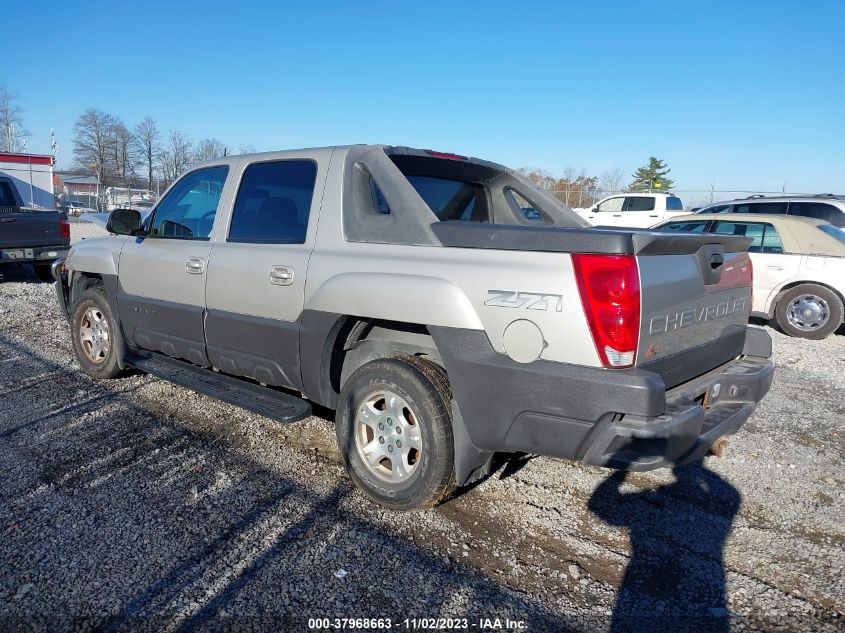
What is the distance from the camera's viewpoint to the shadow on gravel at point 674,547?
259cm

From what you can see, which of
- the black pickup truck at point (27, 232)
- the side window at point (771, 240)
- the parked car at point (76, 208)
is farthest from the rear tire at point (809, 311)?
the parked car at point (76, 208)

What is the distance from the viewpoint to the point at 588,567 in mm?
2926

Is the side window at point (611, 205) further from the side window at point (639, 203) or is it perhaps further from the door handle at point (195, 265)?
the door handle at point (195, 265)

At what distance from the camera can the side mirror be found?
4887 mm

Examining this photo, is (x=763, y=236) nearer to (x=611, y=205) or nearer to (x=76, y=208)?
(x=611, y=205)

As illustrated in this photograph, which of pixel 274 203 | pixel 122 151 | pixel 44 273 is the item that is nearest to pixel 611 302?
pixel 274 203

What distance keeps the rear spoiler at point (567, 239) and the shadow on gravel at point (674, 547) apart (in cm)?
146

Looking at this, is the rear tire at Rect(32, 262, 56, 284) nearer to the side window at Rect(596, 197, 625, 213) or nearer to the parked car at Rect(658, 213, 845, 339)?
the parked car at Rect(658, 213, 845, 339)

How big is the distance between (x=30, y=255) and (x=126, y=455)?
A: 8.59m

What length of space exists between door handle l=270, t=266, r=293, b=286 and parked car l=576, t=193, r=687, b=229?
1854 centimetres

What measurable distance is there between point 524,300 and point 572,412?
53 cm

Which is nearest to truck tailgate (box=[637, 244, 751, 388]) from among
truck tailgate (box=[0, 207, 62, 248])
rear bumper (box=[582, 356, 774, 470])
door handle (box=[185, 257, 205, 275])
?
rear bumper (box=[582, 356, 774, 470])

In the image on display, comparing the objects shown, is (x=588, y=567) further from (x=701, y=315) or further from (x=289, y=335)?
(x=289, y=335)

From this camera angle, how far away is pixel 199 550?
2.95 m
